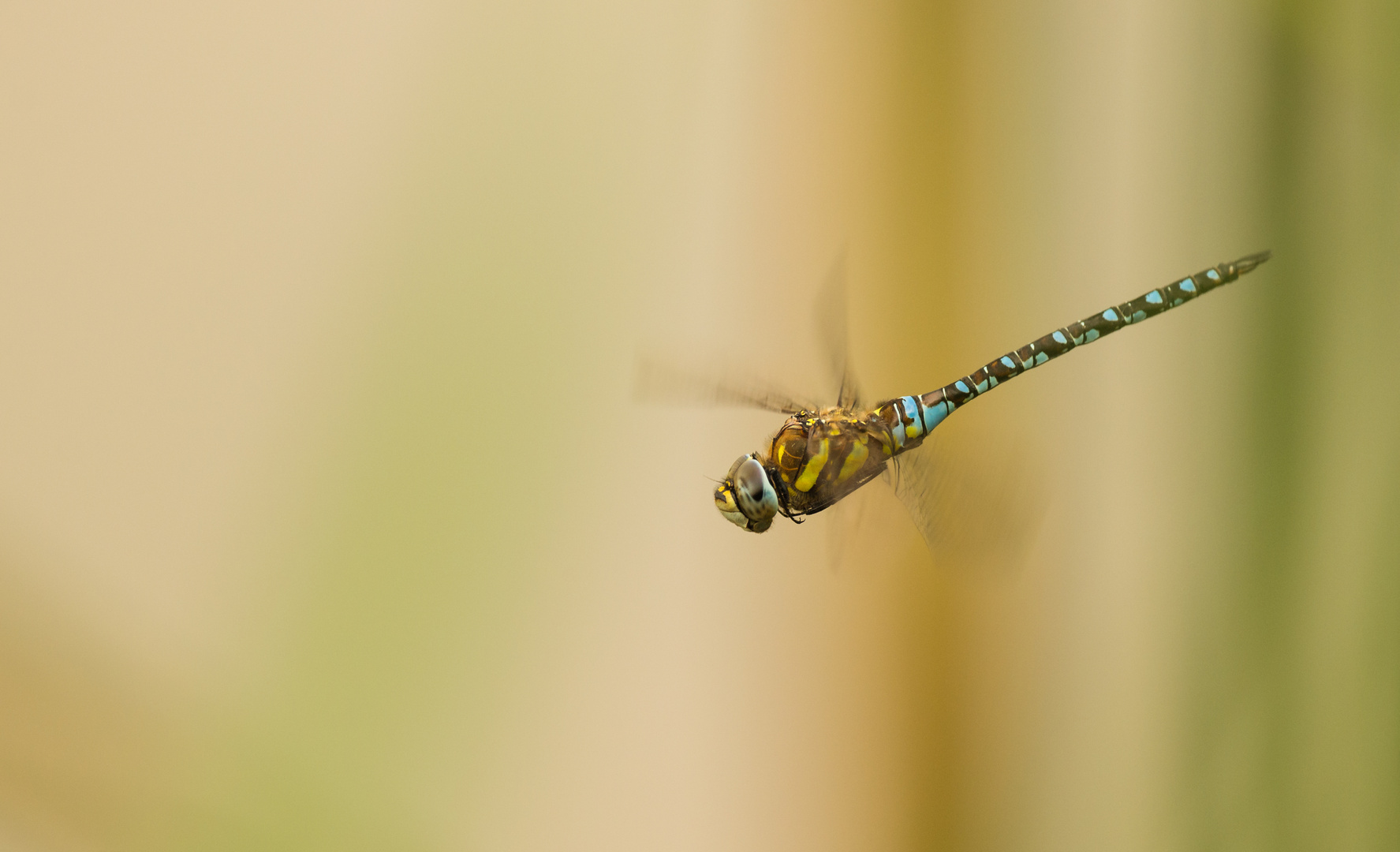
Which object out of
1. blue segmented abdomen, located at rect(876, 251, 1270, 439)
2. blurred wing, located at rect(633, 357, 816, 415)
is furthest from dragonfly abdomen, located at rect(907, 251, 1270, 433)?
blurred wing, located at rect(633, 357, 816, 415)

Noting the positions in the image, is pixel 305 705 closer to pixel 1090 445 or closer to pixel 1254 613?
pixel 1254 613

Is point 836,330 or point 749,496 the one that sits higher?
point 836,330

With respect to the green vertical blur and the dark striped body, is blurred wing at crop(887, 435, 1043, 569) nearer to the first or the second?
the dark striped body

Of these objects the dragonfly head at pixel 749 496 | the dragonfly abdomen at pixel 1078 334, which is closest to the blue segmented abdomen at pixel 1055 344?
the dragonfly abdomen at pixel 1078 334

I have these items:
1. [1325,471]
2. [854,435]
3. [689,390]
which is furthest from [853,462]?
[1325,471]

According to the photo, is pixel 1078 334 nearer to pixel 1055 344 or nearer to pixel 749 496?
pixel 1055 344

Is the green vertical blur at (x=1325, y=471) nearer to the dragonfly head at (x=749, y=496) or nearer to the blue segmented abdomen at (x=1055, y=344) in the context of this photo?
the blue segmented abdomen at (x=1055, y=344)

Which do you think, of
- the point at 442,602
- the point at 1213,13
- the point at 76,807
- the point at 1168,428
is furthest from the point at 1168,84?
the point at 76,807
